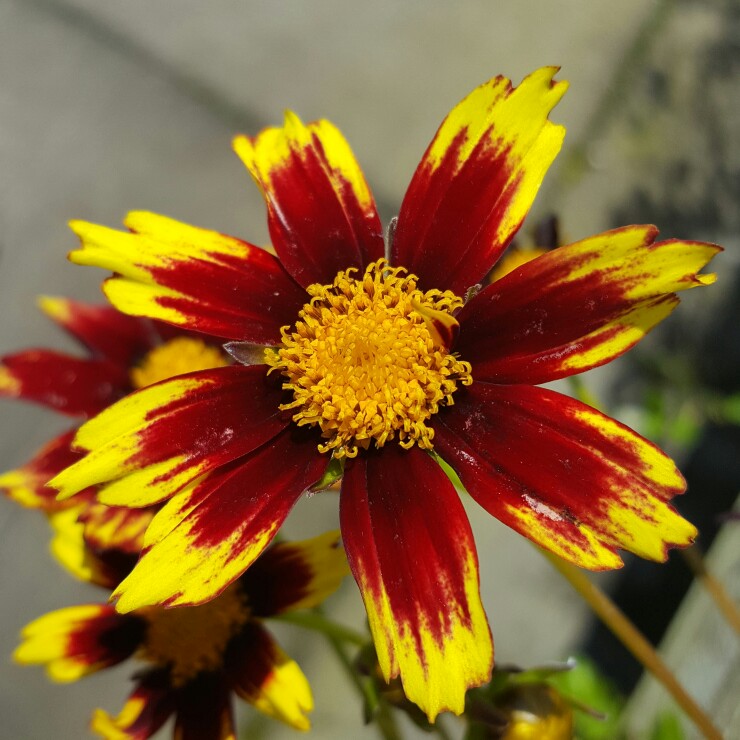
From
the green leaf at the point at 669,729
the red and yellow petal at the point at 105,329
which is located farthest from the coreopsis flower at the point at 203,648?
the green leaf at the point at 669,729

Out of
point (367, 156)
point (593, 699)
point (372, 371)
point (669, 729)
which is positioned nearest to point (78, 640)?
point (372, 371)

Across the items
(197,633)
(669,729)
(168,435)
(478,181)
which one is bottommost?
(669,729)

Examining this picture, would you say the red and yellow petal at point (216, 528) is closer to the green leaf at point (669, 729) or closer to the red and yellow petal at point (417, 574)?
the red and yellow petal at point (417, 574)

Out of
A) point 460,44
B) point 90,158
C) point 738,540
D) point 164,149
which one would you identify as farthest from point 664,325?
point 90,158

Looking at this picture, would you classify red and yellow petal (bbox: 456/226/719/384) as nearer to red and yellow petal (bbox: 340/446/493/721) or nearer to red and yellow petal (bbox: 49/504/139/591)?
red and yellow petal (bbox: 340/446/493/721)

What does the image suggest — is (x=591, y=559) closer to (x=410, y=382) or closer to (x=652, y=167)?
(x=410, y=382)

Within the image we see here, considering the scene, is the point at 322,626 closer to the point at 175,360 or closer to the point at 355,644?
the point at 355,644
